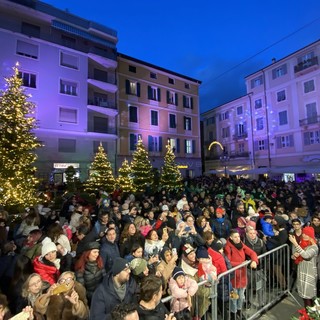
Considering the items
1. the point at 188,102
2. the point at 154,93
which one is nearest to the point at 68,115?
the point at 154,93

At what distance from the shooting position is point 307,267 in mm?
4906

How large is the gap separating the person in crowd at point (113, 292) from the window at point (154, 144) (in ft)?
92.9

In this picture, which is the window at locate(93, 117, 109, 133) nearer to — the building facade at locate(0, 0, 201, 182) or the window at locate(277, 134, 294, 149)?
the building facade at locate(0, 0, 201, 182)

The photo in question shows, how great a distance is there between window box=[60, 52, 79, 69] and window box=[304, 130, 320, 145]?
27.5 metres

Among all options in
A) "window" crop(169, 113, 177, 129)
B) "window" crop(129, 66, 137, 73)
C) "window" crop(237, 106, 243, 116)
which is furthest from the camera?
"window" crop(237, 106, 243, 116)

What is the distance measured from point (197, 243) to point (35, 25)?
87.3 ft

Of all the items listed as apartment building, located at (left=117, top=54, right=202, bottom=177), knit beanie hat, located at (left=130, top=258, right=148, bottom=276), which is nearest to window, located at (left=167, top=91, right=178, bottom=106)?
apartment building, located at (left=117, top=54, right=202, bottom=177)

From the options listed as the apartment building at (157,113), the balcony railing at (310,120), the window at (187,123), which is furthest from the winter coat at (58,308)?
the window at (187,123)

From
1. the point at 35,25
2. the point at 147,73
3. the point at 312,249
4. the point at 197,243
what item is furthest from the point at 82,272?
the point at 147,73

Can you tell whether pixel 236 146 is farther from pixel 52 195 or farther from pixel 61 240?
pixel 61 240

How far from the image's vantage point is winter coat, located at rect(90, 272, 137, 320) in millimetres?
3035

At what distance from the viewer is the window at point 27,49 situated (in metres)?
22.2

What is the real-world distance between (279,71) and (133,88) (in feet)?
63.9

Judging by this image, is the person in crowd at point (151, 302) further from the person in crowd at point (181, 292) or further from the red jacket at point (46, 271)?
the red jacket at point (46, 271)
